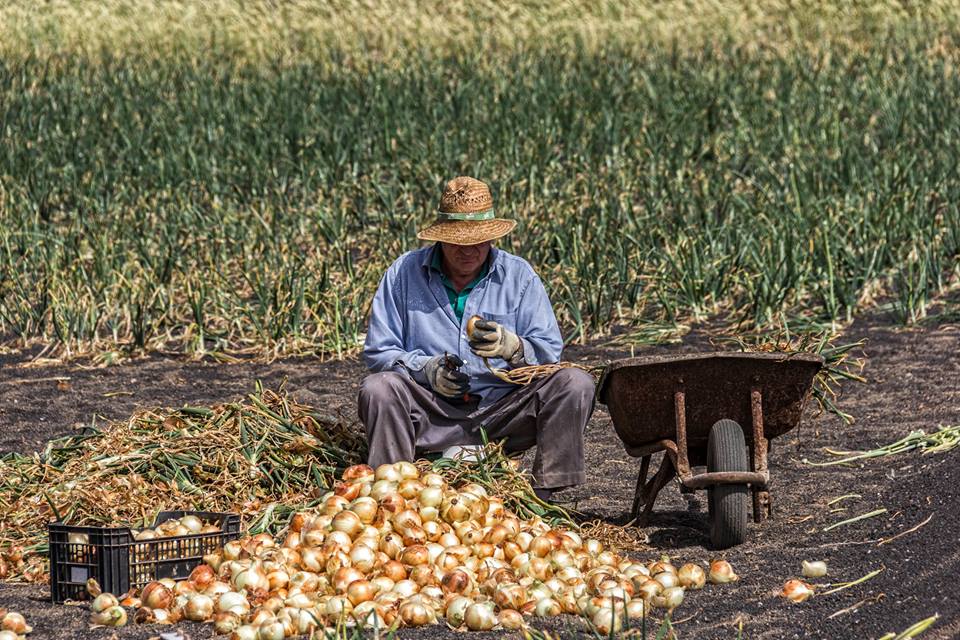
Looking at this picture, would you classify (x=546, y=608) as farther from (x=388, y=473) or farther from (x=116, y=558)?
(x=116, y=558)

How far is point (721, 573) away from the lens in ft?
14.0

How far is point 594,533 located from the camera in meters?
4.89

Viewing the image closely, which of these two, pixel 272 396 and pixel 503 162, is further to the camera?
pixel 503 162

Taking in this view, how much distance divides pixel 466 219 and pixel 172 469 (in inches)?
54.3

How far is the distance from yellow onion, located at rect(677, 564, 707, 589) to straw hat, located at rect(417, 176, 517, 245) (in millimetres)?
1404

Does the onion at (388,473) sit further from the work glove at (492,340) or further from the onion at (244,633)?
the onion at (244,633)

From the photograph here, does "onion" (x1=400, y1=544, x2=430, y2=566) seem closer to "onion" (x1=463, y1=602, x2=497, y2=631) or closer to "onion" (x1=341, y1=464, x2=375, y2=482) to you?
"onion" (x1=463, y1=602, x2=497, y2=631)

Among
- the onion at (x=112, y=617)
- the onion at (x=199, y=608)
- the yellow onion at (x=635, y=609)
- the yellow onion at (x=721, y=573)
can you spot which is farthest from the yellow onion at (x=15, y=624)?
the yellow onion at (x=721, y=573)

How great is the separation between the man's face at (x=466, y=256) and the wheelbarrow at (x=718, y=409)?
642 mm

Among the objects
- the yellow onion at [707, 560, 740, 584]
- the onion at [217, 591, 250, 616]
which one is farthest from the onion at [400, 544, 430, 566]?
the yellow onion at [707, 560, 740, 584]

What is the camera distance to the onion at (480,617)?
376 centimetres

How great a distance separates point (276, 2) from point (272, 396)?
14.9m

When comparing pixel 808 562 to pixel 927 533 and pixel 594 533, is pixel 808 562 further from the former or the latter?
pixel 594 533

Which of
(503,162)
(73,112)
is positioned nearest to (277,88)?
(73,112)
